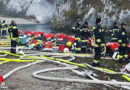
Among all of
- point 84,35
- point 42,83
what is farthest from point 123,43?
point 42,83

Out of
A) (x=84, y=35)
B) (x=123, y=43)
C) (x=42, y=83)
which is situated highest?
(x=84, y=35)

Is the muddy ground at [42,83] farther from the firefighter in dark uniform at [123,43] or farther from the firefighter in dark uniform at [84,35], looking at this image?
Result: the firefighter in dark uniform at [84,35]

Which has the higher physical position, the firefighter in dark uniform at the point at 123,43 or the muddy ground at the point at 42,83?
the firefighter in dark uniform at the point at 123,43

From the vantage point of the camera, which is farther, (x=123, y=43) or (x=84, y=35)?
(x=84, y=35)

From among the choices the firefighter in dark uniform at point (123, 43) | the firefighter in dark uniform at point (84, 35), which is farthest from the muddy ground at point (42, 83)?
the firefighter in dark uniform at point (84, 35)

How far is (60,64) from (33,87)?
3.17 meters

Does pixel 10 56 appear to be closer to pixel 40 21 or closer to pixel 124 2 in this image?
pixel 124 2

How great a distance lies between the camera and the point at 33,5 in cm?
9281

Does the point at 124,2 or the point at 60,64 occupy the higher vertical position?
the point at 124,2

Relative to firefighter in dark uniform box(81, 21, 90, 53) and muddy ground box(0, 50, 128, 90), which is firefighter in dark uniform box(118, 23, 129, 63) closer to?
muddy ground box(0, 50, 128, 90)

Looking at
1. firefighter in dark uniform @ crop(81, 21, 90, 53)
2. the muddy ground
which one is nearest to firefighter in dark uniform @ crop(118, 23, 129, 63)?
the muddy ground

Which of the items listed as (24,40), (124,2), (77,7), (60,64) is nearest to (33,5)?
(77,7)

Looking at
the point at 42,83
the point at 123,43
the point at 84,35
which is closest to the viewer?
the point at 42,83

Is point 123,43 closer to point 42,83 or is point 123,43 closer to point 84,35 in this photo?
point 84,35
